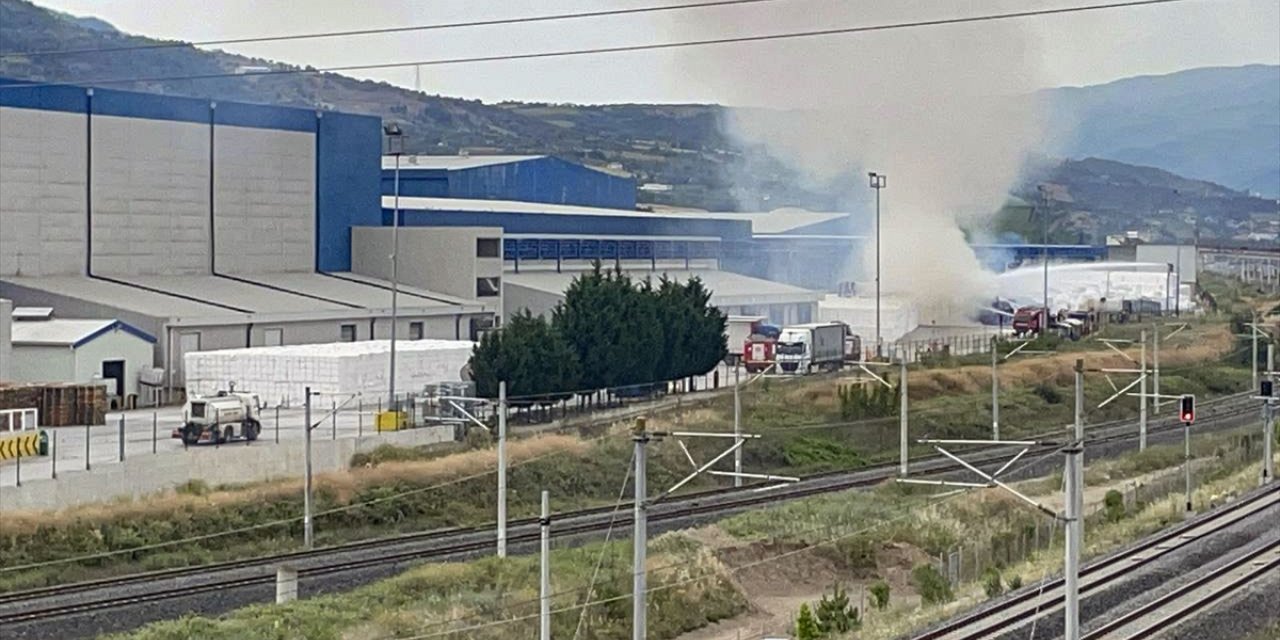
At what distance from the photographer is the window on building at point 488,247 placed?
1943 inches

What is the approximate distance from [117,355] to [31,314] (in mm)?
2671

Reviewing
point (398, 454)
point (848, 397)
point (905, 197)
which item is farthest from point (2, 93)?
point (905, 197)

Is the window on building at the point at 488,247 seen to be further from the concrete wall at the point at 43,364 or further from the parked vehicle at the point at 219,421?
the parked vehicle at the point at 219,421

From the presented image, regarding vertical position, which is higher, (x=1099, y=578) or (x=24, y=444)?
(x=24, y=444)

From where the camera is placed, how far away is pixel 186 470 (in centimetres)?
2869

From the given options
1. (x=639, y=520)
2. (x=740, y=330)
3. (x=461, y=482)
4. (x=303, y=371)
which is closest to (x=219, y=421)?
(x=461, y=482)

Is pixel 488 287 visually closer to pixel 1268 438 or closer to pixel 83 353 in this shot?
pixel 83 353

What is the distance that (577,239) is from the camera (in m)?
57.8

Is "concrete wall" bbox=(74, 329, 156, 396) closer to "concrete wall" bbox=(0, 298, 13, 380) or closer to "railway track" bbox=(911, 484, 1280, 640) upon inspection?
"concrete wall" bbox=(0, 298, 13, 380)

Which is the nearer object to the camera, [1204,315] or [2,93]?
[2,93]

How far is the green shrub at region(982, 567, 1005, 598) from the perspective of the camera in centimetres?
2325

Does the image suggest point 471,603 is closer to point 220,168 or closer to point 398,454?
point 398,454

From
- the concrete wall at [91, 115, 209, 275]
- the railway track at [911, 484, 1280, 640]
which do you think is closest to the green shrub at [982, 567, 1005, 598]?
the railway track at [911, 484, 1280, 640]

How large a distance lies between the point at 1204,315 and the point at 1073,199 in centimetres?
12561
